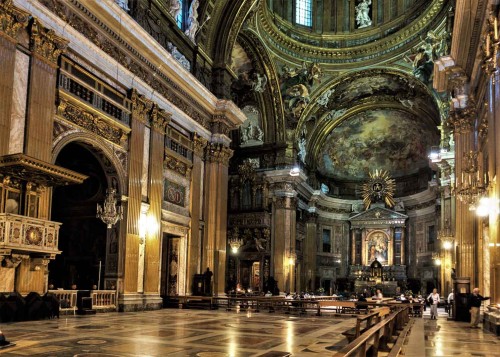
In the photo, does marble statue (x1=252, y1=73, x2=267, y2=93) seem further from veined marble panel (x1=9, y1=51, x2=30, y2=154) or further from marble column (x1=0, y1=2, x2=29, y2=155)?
marble column (x1=0, y1=2, x2=29, y2=155)

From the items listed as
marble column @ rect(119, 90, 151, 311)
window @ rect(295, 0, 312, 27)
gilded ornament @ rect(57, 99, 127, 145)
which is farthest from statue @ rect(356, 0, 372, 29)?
gilded ornament @ rect(57, 99, 127, 145)

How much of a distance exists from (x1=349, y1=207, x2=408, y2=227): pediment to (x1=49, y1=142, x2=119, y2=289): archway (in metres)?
24.1

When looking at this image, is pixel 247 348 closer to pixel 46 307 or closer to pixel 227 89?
pixel 46 307

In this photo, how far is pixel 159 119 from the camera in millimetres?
17953

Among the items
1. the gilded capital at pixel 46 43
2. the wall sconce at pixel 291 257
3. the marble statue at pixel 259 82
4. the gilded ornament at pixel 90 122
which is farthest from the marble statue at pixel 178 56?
the wall sconce at pixel 291 257

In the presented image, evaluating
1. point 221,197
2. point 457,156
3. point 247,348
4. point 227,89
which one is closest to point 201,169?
point 221,197

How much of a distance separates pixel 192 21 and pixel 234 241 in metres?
12.7

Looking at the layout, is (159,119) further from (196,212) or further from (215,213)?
(215,213)

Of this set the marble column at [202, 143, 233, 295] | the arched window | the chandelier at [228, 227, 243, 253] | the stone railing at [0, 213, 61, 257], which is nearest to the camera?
the stone railing at [0, 213, 61, 257]

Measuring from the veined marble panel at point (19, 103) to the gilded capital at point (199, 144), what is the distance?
8.89 m

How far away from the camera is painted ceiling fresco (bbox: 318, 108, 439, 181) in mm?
35125

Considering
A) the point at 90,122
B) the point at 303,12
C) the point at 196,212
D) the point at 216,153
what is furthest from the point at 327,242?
the point at 90,122

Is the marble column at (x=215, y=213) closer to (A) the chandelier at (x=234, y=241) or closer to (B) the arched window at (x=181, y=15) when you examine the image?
(B) the arched window at (x=181, y=15)

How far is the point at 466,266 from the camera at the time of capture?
1641cm
